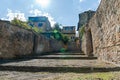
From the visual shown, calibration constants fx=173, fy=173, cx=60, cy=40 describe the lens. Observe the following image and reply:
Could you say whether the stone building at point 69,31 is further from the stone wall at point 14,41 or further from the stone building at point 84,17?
the stone wall at point 14,41

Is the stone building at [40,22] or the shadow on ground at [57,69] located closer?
the shadow on ground at [57,69]

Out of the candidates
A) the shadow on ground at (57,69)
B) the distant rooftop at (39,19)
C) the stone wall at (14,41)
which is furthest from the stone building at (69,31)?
the shadow on ground at (57,69)

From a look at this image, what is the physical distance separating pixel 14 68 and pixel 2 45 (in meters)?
2.55

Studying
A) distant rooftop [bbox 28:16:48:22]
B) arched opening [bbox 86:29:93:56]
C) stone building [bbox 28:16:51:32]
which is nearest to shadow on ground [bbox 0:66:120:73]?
arched opening [bbox 86:29:93:56]

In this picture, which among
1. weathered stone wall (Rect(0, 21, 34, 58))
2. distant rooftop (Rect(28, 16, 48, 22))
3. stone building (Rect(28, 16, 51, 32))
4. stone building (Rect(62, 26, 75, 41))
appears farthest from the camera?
distant rooftop (Rect(28, 16, 48, 22))

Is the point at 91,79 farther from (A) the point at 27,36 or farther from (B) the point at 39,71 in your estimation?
(A) the point at 27,36

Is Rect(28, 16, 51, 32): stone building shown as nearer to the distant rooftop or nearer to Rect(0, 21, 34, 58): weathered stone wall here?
the distant rooftop

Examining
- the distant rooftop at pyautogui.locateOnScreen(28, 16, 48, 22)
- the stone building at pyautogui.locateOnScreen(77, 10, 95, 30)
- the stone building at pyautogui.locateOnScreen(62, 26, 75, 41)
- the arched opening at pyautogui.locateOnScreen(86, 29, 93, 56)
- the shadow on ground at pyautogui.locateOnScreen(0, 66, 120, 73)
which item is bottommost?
the shadow on ground at pyautogui.locateOnScreen(0, 66, 120, 73)

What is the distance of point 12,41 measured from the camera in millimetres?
7293

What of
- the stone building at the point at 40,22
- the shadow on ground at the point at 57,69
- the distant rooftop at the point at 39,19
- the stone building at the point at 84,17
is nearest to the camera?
the shadow on ground at the point at 57,69

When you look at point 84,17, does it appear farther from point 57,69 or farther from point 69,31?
point 57,69

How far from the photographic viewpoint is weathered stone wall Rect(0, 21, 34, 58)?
21.5 ft

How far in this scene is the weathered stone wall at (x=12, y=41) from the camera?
654 centimetres

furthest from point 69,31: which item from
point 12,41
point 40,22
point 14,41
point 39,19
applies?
point 12,41
